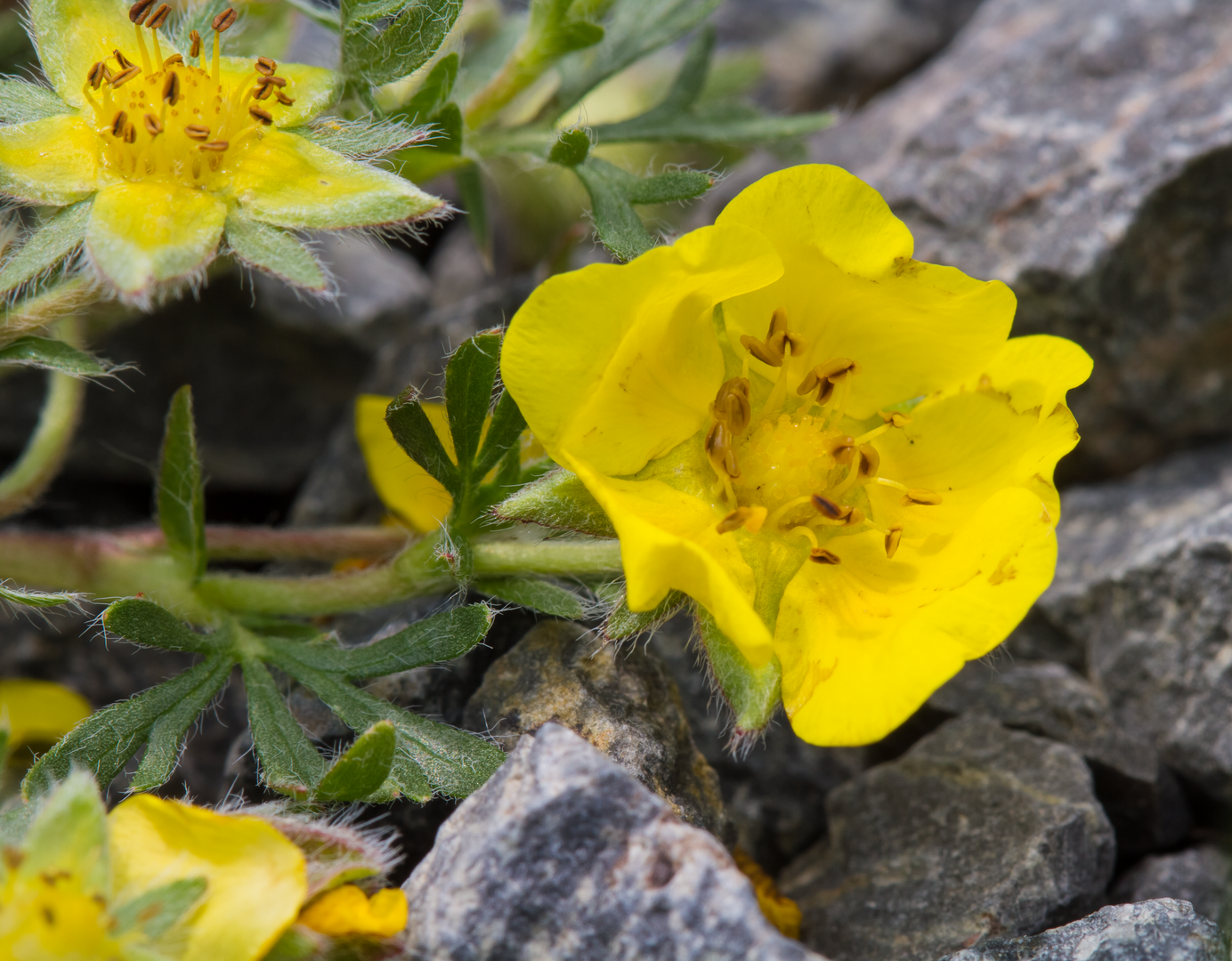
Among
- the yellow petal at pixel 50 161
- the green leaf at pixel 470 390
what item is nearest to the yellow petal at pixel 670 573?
the green leaf at pixel 470 390

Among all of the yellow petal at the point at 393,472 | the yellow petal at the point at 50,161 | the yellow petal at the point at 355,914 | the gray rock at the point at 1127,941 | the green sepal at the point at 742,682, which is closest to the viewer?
the yellow petal at the point at 355,914

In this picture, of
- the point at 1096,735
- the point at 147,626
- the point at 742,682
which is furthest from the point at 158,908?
the point at 1096,735

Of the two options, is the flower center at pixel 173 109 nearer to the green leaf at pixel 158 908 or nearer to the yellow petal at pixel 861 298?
the yellow petal at pixel 861 298

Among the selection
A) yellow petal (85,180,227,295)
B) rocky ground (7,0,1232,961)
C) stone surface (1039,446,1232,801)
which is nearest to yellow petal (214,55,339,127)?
yellow petal (85,180,227,295)

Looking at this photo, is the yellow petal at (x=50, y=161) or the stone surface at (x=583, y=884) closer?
the stone surface at (x=583, y=884)

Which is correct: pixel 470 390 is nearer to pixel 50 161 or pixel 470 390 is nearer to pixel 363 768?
pixel 363 768

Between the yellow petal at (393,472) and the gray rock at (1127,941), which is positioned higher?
the yellow petal at (393,472)

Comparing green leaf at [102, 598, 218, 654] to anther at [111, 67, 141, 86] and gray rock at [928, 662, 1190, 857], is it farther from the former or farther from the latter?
gray rock at [928, 662, 1190, 857]
